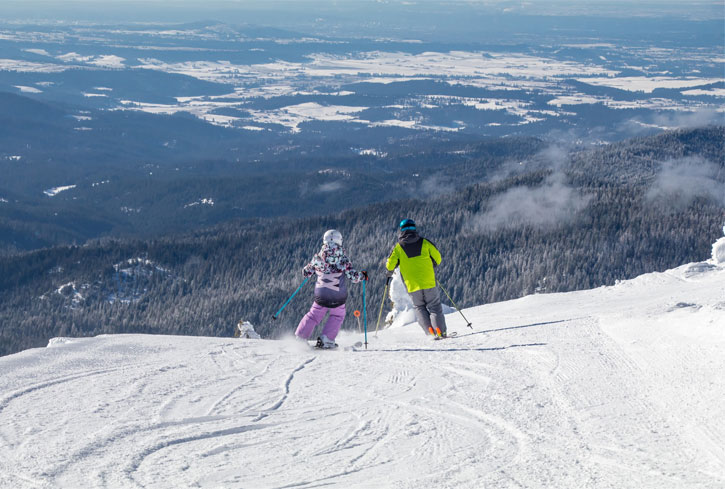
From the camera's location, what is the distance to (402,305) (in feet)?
105

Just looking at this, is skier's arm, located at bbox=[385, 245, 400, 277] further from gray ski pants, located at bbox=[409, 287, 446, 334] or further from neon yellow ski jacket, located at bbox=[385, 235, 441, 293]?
gray ski pants, located at bbox=[409, 287, 446, 334]

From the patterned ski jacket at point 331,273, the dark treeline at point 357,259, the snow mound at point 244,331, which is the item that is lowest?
the dark treeline at point 357,259

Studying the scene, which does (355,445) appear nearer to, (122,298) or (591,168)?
(122,298)

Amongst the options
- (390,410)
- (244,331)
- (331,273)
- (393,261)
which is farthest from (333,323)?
(244,331)

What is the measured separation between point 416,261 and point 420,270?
22 centimetres

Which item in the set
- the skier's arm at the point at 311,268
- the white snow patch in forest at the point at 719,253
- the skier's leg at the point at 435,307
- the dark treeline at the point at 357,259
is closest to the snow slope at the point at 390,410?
the skier's leg at the point at 435,307

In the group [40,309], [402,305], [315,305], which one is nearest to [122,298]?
[40,309]

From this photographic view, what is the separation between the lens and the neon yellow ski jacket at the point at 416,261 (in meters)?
16.6

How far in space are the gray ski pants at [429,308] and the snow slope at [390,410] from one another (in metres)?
0.97

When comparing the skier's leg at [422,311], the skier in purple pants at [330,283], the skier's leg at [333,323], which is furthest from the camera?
the skier's leg at [422,311]

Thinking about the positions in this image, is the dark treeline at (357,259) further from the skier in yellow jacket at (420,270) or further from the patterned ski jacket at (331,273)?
the patterned ski jacket at (331,273)

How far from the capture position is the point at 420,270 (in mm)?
16844

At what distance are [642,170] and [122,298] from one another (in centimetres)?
13199

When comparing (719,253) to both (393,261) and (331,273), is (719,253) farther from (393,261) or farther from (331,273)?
(331,273)
